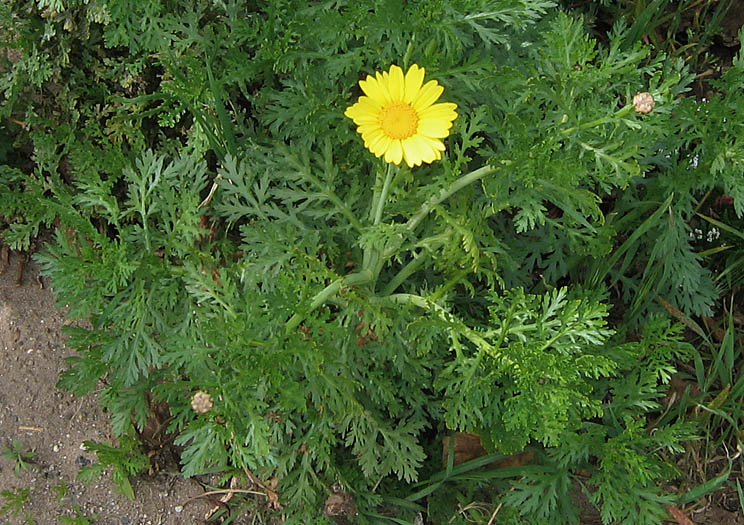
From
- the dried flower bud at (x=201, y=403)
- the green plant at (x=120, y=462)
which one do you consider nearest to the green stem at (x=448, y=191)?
the dried flower bud at (x=201, y=403)

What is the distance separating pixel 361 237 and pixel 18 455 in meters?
1.49

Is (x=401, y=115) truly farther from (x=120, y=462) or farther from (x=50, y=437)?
(x=50, y=437)

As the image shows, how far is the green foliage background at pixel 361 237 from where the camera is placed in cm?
215

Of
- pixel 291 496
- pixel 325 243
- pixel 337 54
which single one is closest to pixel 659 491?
pixel 291 496

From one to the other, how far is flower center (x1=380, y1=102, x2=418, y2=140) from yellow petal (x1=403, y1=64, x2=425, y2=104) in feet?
0.07

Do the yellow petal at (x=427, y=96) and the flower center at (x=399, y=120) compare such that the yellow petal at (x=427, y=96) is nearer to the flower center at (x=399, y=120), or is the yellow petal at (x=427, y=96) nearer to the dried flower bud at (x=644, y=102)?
the flower center at (x=399, y=120)

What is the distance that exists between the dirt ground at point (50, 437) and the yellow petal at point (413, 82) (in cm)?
158

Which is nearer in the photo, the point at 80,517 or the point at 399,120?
the point at 399,120

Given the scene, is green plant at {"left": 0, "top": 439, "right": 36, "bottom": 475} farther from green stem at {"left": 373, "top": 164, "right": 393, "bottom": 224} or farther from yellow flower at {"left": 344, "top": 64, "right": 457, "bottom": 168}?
yellow flower at {"left": 344, "top": 64, "right": 457, "bottom": 168}

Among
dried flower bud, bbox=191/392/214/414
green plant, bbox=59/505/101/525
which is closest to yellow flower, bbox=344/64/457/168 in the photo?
dried flower bud, bbox=191/392/214/414

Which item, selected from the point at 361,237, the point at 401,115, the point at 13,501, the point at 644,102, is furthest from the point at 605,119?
the point at 13,501

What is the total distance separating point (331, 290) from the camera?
88.2 inches

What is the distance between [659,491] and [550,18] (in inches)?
66.2

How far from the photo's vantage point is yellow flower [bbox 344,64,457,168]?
211 centimetres
